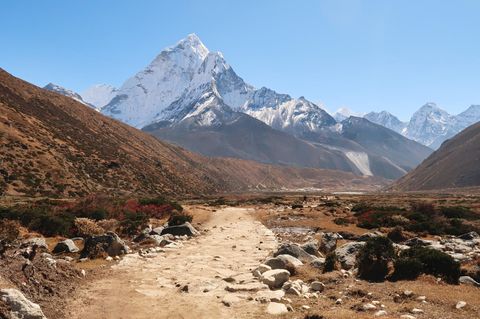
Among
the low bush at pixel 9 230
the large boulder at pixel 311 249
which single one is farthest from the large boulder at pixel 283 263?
the low bush at pixel 9 230

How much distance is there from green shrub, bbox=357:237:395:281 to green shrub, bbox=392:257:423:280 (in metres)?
0.57

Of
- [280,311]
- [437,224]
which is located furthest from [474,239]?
[280,311]

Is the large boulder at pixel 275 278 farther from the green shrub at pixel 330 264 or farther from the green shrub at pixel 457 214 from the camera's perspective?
the green shrub at pixel 457 214

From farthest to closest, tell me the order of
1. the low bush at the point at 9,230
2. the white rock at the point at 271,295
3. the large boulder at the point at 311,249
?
the large boulder at the point at 311,249 → the low bush at the point at 9,230 → the white rock at the point at 271,295

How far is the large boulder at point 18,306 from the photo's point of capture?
1039 cm

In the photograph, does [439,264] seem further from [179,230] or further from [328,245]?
[179,230]

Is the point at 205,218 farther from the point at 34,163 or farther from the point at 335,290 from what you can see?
the point at 34,163

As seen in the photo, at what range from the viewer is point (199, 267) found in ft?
64.8

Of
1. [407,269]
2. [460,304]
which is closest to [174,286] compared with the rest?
[407,269]

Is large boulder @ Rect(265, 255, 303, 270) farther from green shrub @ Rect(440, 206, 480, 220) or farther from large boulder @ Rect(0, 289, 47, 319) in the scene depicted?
green shrub @ Rect(440, 206, 480, 220)

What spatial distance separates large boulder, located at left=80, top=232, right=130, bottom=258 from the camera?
20.9 meters

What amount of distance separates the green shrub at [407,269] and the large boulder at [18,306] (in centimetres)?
1290

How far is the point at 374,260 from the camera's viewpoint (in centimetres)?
1756

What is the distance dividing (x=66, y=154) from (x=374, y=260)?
82.7 metres
